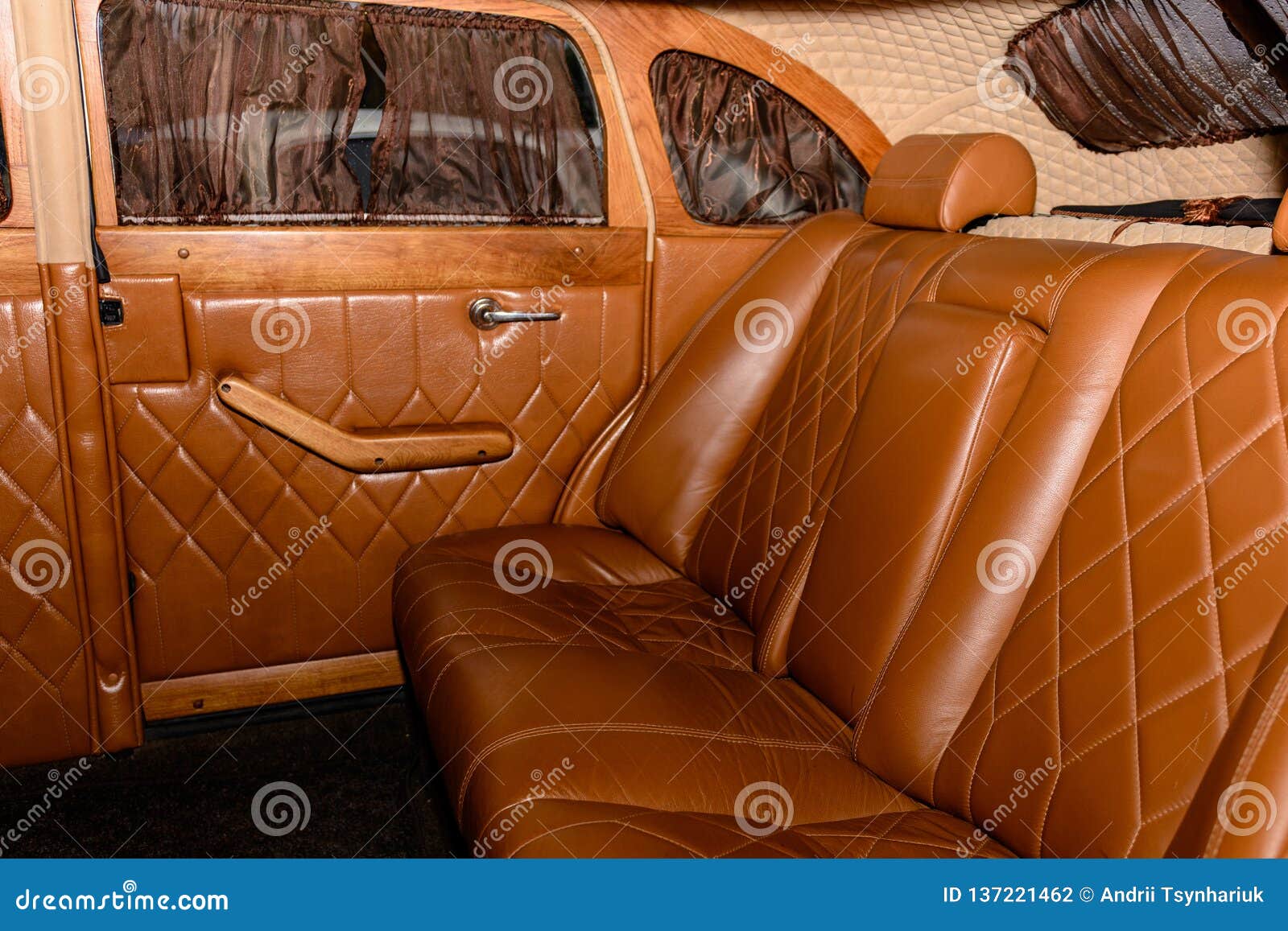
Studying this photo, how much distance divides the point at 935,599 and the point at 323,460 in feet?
3.93

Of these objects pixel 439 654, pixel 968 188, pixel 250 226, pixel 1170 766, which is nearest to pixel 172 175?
pixel 250 226

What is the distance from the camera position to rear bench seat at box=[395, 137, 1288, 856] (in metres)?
1.01

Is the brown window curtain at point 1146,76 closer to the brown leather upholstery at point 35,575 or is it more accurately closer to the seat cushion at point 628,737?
the seat cushion at point 628,737

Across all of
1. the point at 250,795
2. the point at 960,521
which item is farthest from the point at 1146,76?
the point at 250,795

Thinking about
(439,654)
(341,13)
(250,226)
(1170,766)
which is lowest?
(439,654)

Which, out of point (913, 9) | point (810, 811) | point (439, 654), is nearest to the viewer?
point (810, 811)

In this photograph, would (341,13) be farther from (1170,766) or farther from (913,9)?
(1170,766)

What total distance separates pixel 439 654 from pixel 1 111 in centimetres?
112

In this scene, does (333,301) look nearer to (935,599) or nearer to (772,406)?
(772,406)

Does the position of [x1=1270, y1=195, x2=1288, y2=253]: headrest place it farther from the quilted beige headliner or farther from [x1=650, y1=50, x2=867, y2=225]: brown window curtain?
[x1=650, y1=50, x2=867, y2=225]: brown window curtain

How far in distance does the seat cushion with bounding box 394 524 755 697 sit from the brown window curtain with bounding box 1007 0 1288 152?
1.25 meters

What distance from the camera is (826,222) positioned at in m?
1.97

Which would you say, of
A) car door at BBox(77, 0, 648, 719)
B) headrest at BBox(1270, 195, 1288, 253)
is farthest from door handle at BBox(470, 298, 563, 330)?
headrest at BBox(1270, 195, 1288, 253)

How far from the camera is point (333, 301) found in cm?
188
